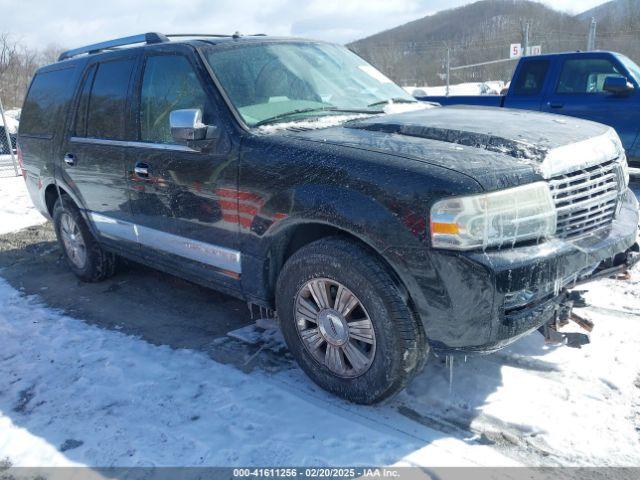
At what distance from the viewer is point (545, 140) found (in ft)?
9.09

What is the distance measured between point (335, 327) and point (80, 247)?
3.25 meters

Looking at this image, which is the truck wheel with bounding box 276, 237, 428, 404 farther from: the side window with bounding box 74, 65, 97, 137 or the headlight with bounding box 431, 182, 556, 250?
the side window with bounding box 74, 65, 97, 137

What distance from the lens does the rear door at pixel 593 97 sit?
23.1 feet

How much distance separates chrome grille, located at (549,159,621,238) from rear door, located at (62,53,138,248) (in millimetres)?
2982

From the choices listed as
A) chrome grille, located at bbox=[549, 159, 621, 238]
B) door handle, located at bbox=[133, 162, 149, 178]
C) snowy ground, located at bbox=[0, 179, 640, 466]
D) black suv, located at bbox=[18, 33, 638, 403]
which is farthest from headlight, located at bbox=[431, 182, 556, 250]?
door handle, located at bbox=[133, 162, 149, 178]

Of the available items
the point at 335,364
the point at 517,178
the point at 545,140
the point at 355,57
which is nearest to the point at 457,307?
the point at 517,178

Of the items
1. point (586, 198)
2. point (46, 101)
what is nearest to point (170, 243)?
point (46, 101)

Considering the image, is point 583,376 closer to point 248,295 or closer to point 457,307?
point 457,307

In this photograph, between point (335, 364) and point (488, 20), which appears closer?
point (335, 364)

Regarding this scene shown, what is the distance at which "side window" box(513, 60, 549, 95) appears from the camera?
25.4 feet

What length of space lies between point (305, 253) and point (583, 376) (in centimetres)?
169

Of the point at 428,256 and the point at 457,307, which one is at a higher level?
the point at 428,256

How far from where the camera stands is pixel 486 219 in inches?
93.3

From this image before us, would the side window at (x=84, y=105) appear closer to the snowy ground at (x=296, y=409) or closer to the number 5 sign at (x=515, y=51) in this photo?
the snowy ground at (x=296, y=409)
